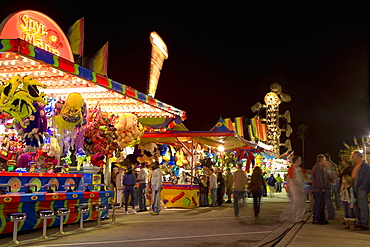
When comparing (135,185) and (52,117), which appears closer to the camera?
(52,117)

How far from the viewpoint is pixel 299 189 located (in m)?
11.9

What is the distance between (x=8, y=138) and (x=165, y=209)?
720cm

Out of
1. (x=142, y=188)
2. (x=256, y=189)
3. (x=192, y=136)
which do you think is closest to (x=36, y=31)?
(x=142, y=188)

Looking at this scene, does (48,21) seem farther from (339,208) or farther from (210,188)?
(339,208)

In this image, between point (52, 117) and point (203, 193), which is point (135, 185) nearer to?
point (203, 193)

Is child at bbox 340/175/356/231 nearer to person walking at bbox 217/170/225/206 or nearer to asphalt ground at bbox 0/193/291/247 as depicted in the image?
asphalt ground at bbox 0/193/291/247

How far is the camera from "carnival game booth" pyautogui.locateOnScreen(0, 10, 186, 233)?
9.31 m

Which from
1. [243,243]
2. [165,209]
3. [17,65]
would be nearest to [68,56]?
[17,65]

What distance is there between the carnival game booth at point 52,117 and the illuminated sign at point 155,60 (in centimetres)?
591

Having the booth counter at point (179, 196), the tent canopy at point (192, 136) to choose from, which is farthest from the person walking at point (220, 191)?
the booth counter at point (179, 196)

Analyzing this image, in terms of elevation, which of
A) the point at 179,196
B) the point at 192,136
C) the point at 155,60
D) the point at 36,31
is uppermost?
the point at 155,60

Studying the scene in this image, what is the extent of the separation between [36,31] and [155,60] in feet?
31.6

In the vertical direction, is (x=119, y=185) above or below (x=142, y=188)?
above

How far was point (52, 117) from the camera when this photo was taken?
1219 cm
